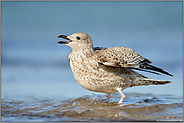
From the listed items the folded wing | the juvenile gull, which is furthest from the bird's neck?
the folded wing

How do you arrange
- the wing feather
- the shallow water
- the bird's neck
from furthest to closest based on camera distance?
the bird's neck
the wing feather
the shallow water

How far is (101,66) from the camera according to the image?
558cm

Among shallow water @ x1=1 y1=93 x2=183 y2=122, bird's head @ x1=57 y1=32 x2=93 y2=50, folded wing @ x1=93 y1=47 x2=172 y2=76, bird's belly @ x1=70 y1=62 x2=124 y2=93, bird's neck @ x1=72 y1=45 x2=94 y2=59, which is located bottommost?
shallow water @ x1=1 y1=93 x2=183 y2=122

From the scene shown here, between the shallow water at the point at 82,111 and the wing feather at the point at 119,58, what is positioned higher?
the wing feather at the point at 119,58

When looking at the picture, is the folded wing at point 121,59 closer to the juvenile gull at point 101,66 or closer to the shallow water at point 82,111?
the juvenile gull at point 101,66

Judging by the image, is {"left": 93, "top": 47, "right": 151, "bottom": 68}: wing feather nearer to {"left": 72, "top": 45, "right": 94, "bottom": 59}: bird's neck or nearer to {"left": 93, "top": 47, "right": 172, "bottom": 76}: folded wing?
{"left": 93, "top": 47, "right": 172, "bottom": 76}: folded wing

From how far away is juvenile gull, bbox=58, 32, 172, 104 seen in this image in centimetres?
554

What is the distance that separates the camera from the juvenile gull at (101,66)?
18.2ft

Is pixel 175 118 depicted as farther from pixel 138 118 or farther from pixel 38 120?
pixel 38 120

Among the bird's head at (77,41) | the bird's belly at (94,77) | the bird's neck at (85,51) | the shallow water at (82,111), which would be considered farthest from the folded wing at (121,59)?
the shallow water at (82,111)

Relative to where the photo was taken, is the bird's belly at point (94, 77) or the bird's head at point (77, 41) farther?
the bird's head at point (77, 41)

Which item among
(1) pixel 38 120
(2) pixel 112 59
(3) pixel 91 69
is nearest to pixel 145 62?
(2) pixel 112 59

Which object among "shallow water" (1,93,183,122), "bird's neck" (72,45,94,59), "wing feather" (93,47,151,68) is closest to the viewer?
"shallow water" (1,93,183,122)

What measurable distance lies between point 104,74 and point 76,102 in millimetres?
892
